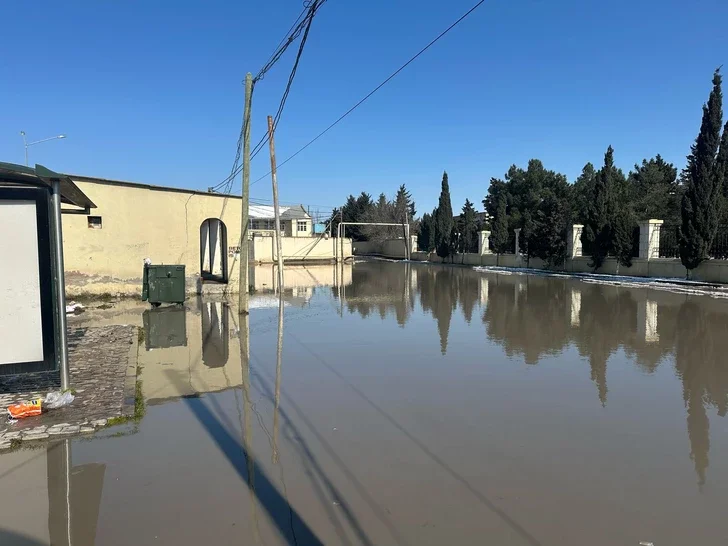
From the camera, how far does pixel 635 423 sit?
5.78 meters

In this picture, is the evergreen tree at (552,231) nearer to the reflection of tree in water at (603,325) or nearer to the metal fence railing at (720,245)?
the metal fence railing at (720,245)

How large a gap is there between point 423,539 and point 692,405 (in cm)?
478

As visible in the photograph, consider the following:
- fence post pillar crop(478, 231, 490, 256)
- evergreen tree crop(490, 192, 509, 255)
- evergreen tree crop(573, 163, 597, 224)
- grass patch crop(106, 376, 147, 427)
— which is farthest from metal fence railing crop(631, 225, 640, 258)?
grass patch crop(106, 376, 147, 427)

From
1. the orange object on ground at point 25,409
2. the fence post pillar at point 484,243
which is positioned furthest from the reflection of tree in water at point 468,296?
the fence post pillar at point 484,243

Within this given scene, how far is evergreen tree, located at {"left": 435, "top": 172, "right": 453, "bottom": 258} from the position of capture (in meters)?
49.3

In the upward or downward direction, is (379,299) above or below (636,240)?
below

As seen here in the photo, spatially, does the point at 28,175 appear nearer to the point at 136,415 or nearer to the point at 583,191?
the point at 136,415

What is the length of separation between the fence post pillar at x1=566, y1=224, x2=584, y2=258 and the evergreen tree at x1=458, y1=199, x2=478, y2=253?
1369cm

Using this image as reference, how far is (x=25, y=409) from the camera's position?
19.5ft

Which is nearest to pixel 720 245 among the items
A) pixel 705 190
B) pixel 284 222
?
pixel 705 190

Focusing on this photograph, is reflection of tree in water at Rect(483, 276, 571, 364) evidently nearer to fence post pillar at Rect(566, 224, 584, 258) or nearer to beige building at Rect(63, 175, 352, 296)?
fence post pillar at Rect(566, 224, 584, 258)

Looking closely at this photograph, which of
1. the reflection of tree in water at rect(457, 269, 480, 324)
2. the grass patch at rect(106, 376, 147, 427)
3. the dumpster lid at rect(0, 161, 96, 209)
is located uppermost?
the dumpster lid at rect(0, 161, 96, 209)

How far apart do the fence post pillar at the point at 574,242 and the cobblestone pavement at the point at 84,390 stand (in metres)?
28.4

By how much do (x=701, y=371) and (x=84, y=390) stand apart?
9.38m
